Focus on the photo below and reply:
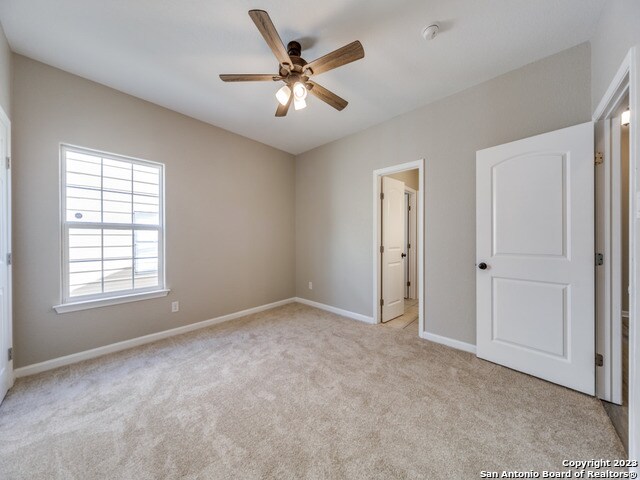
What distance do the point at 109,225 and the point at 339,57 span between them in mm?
2698

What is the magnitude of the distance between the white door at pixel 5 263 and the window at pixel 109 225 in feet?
1.29

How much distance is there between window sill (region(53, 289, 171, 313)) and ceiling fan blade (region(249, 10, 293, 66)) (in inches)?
106

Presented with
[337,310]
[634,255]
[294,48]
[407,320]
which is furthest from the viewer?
[337,310]

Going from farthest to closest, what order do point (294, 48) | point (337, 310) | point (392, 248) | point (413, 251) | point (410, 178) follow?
point (413, 251) → point (410, 178) → point (337, 310) → point (392, 248) → point (294, 48)

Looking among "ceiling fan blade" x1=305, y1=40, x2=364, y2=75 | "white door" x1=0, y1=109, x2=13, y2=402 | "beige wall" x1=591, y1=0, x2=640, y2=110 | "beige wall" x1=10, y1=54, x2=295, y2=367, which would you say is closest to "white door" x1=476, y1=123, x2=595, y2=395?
"beige wall" x1=591, y1=0, x2=640, y2=110

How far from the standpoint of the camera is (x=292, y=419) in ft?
5.30

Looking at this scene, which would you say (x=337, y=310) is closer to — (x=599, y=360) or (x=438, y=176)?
(x=438, y=176)

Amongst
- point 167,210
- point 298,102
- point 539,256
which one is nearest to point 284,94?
point 298,102

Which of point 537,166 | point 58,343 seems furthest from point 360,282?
point 58,343

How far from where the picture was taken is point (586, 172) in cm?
181

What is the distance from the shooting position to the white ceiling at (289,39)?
65.0 inches

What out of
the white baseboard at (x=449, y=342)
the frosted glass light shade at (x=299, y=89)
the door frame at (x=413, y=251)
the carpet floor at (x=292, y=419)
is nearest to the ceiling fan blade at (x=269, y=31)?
the frosted glass light shade at (x=299, y=89)

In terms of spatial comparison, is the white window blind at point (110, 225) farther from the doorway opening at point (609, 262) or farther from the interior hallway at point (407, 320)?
the doorway opening at point (609, 262)

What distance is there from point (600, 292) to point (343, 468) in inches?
83.4
